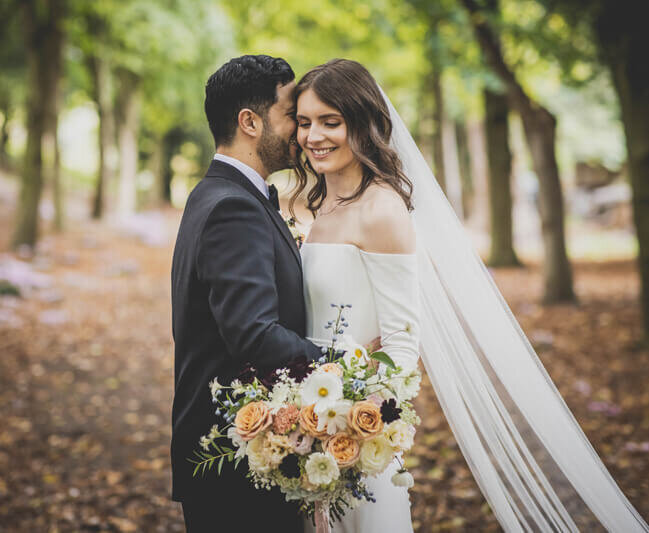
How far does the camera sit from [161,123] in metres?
25.0

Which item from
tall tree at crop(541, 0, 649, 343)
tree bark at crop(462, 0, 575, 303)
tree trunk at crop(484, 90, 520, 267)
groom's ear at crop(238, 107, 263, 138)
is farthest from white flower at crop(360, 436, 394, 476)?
tree trunk at crop(484, 90, 520, 267)

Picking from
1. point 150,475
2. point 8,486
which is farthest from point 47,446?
point 150,475

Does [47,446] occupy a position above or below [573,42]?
below

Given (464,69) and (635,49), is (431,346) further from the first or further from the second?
(464,69)

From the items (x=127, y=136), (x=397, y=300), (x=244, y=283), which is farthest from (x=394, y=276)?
(x=127, y=136)

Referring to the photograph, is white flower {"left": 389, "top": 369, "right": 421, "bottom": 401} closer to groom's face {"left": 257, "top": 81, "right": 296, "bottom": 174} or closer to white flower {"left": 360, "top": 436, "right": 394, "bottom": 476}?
white flower {"left": 360, "top": 436, "right": 394, "bottom": 476}

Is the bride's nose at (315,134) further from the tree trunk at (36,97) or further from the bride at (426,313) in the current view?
the tree trunk at (36,97)

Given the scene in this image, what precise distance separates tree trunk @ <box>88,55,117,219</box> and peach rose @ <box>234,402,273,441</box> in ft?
57.3

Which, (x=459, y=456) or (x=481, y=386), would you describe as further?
(x=459, y=456)

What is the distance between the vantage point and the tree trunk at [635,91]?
6.18m

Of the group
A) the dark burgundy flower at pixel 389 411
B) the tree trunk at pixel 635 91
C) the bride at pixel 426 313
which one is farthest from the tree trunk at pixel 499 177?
the dark burgundy flower at pixel 389 411

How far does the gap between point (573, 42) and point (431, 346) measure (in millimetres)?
9356

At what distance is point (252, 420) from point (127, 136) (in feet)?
65.6

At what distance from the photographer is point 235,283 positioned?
196 centimetres
